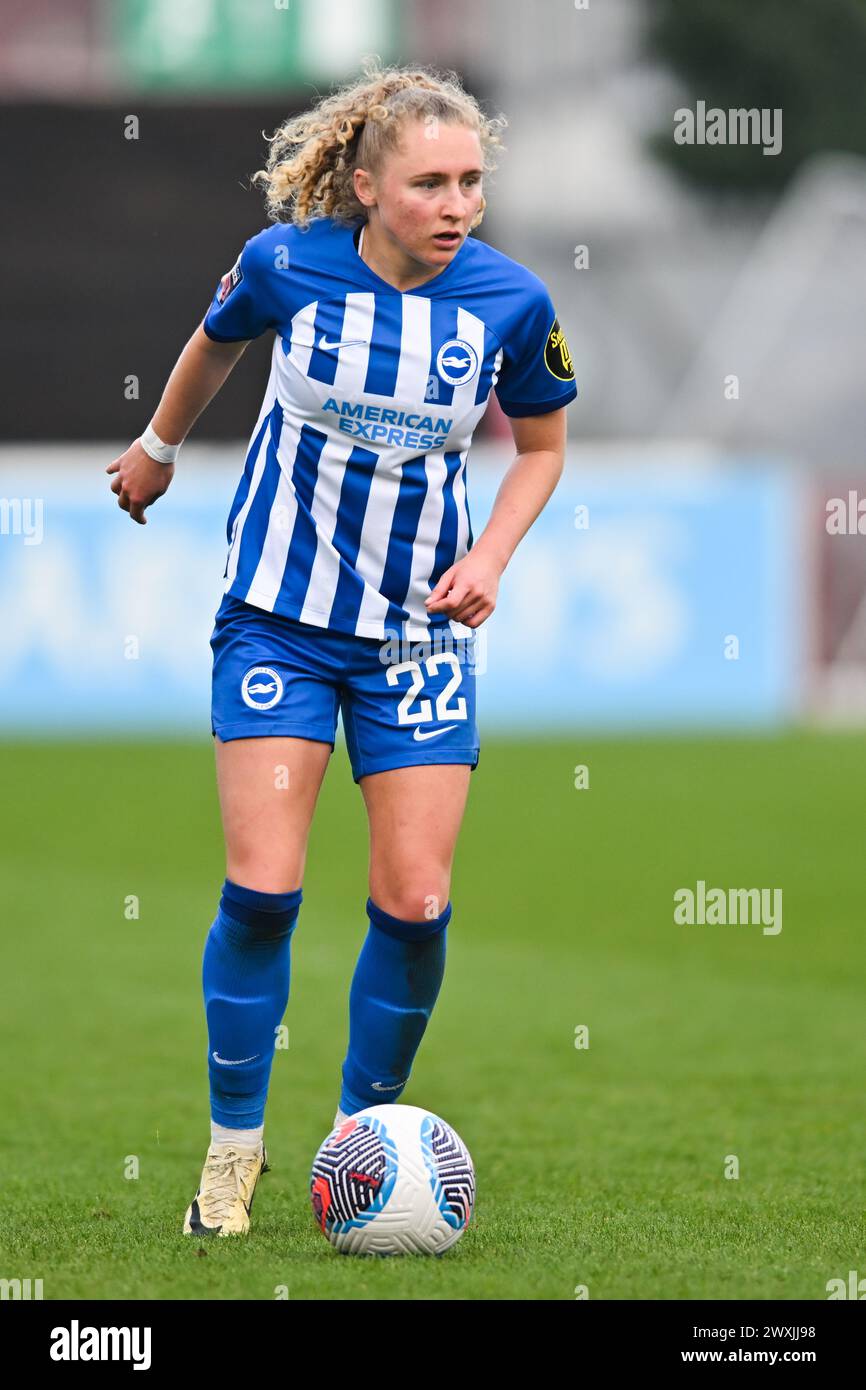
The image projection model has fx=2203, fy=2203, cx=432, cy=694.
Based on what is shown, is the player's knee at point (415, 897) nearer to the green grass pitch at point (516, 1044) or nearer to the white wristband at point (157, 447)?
the green grass pitch at point (516, 1044)

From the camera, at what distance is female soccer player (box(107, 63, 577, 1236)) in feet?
14.0

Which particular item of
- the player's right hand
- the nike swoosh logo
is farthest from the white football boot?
the nike swoosh logo

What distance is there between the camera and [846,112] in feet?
123

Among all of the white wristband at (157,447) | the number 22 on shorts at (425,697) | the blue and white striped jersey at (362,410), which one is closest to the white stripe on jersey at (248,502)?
the blue and white striped jersey at (362,410)

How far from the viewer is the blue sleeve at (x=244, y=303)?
4.36 meters

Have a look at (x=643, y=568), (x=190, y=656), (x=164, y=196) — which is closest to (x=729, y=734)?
(x=643, y=568)

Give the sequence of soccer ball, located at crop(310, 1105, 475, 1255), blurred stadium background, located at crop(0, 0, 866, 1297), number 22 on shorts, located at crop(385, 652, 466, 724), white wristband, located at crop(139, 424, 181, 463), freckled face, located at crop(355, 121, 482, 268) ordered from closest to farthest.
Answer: soccer ball, located at crop(310, 1105, 475, 1255) < freckled face, located at crop(355, 121, 482, 268) < number 22 on shorts, located at crop(385, 652, 466, 724) < white wristband, located at crop(139, 424, 181, 463) < blurred stadium background, located at crop(0, 0, 866, 1297)

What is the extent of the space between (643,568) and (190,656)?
3.50 meters

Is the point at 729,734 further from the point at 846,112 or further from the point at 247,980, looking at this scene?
the point at 846,112

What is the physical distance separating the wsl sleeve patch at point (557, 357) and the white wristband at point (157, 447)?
803 mm

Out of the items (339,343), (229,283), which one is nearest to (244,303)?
(229,283)

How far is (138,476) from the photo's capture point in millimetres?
4676

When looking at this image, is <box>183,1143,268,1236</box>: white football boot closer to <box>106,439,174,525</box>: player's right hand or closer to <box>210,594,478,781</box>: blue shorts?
<box>210,594,478,781</box>: blue shorts
